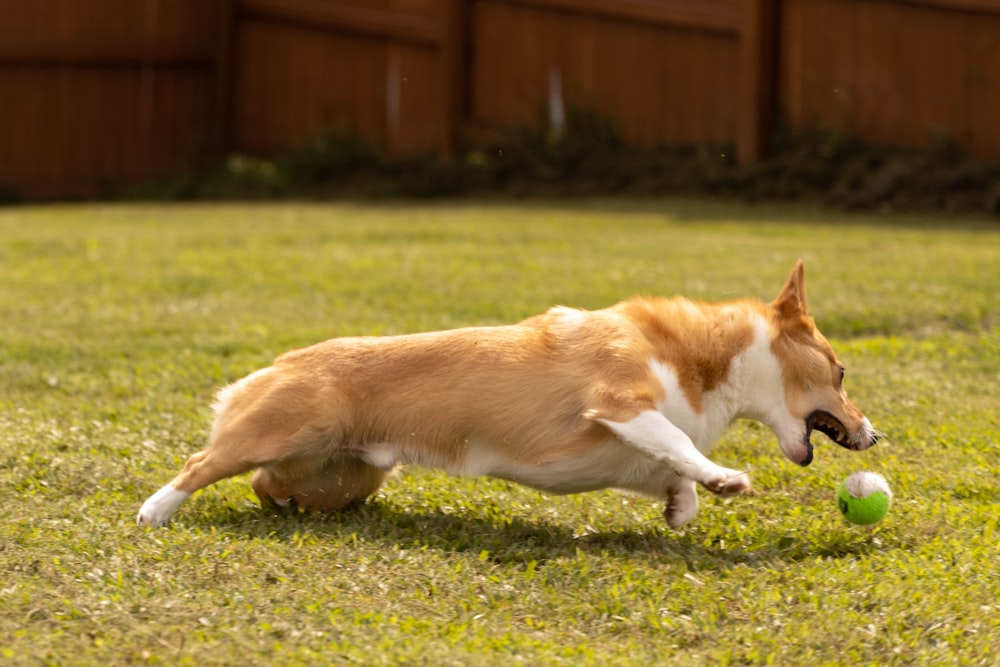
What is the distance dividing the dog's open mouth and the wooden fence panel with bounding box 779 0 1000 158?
7.34 metres

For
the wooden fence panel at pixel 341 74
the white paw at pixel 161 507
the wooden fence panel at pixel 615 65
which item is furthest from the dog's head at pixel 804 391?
the wooden fence panel at pixel 341 74

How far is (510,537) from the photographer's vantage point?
4.48 meters

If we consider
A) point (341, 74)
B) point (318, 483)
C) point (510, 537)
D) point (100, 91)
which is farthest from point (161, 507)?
point (100, 91)

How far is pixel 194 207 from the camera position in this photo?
48.4 ft

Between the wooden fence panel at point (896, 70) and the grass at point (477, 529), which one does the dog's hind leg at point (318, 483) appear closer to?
the grass at point (477, 529)

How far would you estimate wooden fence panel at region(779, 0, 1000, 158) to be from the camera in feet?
37.0

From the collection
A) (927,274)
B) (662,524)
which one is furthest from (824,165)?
(662,524)

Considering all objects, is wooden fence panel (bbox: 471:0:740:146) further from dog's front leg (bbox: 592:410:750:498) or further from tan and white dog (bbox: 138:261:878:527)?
dog's front leg (bbox: 592:410:750:498)

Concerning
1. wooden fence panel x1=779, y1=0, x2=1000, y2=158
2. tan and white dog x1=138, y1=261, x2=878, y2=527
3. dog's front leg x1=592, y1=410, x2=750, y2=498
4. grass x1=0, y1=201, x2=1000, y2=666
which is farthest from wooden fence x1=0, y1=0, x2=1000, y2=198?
dog's front leg x1=592, y1=410, x2=750, y2=498

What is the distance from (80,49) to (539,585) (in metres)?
13.6

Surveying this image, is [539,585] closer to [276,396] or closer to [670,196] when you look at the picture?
[276,396]

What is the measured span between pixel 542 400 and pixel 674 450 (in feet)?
1.57

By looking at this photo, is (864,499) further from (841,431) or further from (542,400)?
(542,400)

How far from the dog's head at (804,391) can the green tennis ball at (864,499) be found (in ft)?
0.52
